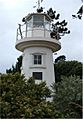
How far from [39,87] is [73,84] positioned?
1582 mm

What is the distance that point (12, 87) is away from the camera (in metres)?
10.6

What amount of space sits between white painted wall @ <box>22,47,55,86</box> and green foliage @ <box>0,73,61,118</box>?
6626 millimetres

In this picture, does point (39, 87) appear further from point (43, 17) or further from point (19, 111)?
point (43, 17)

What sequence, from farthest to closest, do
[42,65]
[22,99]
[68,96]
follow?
1. [42,65]
2. [68,96]
3. [22,99]

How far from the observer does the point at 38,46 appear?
18.7 metres

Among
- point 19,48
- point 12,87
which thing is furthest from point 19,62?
point 12,87

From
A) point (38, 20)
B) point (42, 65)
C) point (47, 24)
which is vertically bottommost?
point (42, 65)

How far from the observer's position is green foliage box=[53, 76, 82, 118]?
1141 centimetres

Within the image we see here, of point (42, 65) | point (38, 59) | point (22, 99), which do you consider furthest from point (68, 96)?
point (38, 59)

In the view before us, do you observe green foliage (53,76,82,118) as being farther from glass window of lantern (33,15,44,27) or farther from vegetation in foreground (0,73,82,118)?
glass window of lantern (33,15,44,27)

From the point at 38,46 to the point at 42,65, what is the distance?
0.96 meters

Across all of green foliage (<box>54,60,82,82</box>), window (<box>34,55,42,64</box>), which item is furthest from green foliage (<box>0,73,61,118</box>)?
green foliage (<box>54,60,82,82</box>)

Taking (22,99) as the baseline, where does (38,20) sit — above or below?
above

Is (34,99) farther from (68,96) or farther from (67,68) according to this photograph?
(67,68)
